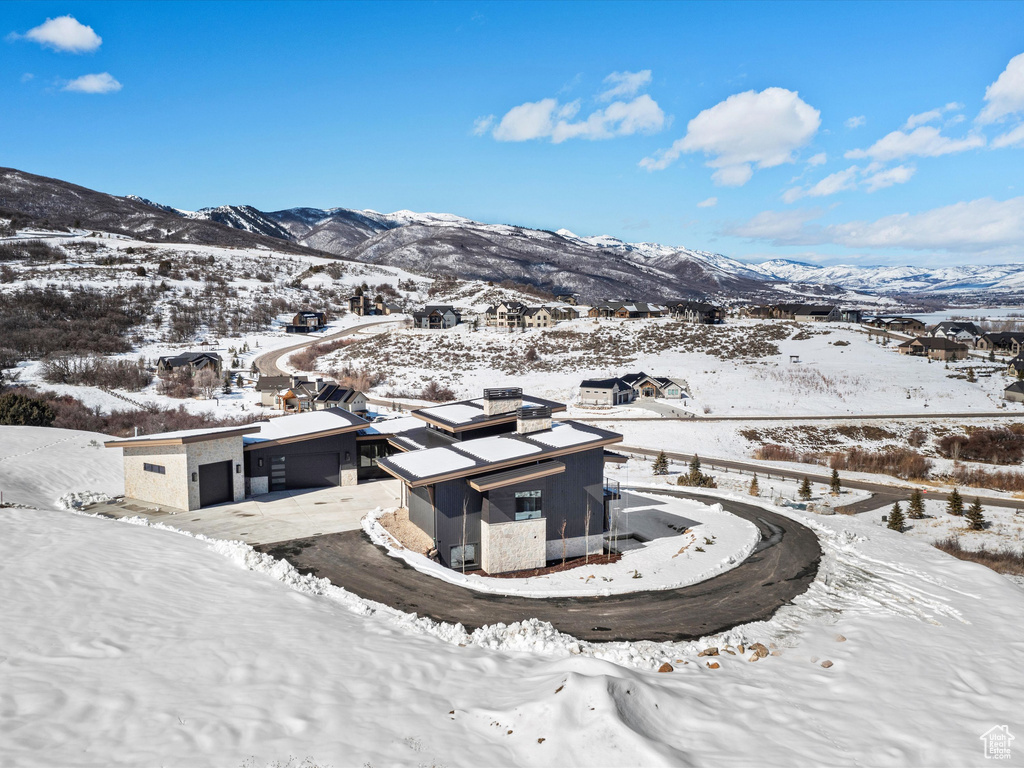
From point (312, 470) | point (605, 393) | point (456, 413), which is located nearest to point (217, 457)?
point (312, 470)

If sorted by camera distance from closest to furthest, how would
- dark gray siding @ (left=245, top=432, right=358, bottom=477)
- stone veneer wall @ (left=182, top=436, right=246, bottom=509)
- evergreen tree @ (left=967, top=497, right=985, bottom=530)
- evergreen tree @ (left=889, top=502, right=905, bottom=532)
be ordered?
stone veneer wall @ (left=182, top=436, right=246, bottom=509)
evergreen tree @ (left=889, top=502, right=905, bottom=532)
dark gray siding @ (left=245, top=432, right=358, bottom=477)
evergreen tree @ (left=967, top=497, right=985, bottom=530)

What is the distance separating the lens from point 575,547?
2228 centimetres

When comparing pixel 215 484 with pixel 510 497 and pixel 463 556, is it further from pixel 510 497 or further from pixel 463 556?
pixel 510 497

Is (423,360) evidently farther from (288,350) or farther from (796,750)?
(796,750)

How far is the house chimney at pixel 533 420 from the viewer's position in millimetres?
24625

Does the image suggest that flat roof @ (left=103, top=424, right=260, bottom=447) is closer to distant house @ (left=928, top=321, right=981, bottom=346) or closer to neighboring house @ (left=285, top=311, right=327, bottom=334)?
neighboring house @ (left=285, top=311, right=327, bottom=334)

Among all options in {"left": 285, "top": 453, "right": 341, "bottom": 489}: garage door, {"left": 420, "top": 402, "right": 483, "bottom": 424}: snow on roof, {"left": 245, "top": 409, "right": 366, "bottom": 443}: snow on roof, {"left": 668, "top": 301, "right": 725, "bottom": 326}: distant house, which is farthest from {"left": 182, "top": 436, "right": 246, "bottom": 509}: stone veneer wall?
{"left": 668, "top": 301, "right": 725, "bottom": 326}: distant house

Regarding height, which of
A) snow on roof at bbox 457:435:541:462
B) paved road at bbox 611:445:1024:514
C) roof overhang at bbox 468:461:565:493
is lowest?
paved road at bbox 611:445:1024:514

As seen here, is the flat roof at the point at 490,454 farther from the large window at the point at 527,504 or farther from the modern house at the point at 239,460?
the modern house at the point at 239,460

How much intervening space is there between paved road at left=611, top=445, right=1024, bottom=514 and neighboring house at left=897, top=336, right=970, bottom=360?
151ft

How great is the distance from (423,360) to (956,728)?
7227 centimetres

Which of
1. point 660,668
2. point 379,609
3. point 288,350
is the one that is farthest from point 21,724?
point 288,350

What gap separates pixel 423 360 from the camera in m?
79.2

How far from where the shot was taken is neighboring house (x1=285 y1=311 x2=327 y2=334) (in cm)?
9731
